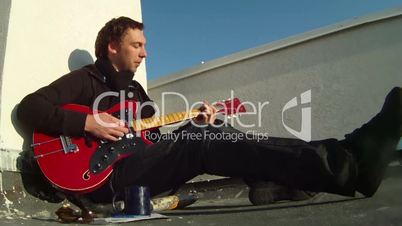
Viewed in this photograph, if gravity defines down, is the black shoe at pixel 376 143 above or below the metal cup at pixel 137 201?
above

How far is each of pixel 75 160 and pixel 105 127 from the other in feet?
0.59

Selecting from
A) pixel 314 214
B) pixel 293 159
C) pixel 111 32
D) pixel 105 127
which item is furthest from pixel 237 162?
pixel 111 32

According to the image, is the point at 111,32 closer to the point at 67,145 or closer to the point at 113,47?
the point at 113,47

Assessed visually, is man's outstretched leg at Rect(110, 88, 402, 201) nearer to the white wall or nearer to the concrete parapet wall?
the white wall

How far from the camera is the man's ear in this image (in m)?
2.25

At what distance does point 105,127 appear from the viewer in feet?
6.23

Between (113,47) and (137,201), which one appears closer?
(137,201)

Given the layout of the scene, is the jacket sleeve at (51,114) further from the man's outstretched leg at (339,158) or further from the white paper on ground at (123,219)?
the man's outstretched leg at (339,158)

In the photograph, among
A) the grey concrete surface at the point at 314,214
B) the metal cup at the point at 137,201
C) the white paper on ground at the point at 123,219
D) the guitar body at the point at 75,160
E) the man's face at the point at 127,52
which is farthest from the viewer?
the man's face at the point at 127,52

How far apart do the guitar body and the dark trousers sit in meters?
0.05

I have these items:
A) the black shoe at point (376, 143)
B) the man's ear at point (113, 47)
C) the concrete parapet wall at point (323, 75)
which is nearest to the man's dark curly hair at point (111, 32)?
the man's ear at point (113, 47)

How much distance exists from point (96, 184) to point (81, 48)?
33.7 inches

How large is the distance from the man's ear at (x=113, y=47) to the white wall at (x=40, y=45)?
205 millimetres

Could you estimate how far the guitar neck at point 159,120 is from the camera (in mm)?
2073
